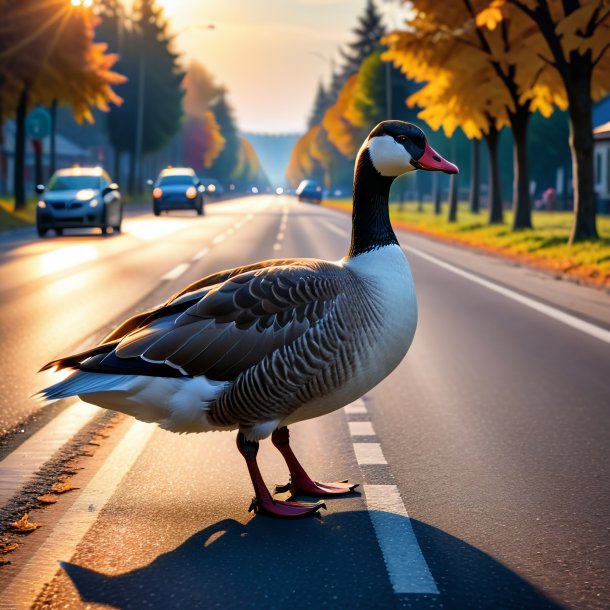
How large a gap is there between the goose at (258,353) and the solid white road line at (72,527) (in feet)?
1.94

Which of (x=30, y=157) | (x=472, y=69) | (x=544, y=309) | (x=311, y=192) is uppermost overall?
(x=472, y=69)

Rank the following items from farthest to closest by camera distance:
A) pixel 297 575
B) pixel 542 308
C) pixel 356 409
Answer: pixel 542 308 < pixel 356 409 < pixel 297 575

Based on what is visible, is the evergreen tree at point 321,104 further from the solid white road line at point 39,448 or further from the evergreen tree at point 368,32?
the solid white road line at point 39,448

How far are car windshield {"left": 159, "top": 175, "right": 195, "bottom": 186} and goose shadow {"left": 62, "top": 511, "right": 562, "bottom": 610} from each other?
152 feet

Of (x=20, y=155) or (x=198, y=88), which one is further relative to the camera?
(x=198, y=88)

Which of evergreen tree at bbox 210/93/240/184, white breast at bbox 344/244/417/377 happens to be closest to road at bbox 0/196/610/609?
white breast at bbox 344/244/417/377

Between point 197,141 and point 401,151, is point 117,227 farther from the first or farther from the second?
point 197,141

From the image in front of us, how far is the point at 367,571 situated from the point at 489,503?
3.83 ft

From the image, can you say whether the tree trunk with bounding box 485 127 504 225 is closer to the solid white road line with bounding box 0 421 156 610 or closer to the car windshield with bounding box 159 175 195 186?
the car windshield with bounding box 159 175 195 186

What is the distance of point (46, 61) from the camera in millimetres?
42156

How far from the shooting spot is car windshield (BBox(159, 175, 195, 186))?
50.2 metres

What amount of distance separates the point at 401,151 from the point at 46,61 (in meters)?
39.6

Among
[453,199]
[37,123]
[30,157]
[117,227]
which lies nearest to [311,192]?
[30,157]

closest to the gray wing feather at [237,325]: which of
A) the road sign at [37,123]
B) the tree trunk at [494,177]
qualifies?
the tree trunk at [494,177]
